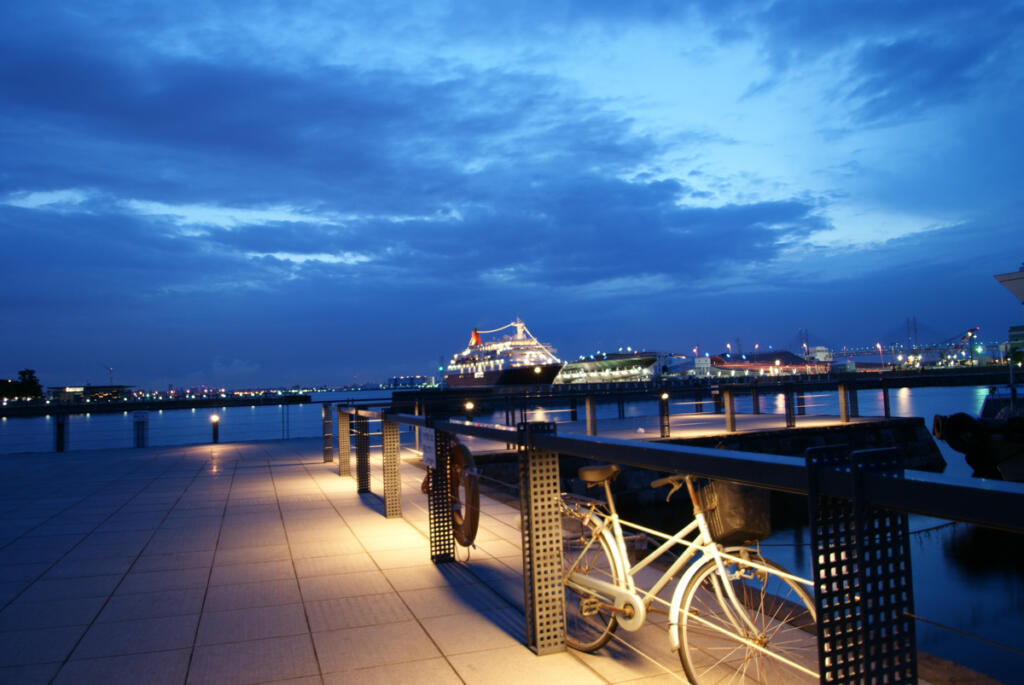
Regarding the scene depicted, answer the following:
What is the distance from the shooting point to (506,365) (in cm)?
8100

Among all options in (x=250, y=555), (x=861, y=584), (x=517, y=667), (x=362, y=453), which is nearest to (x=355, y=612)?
(x=517, y=667)

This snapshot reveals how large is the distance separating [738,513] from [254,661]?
2765 mm

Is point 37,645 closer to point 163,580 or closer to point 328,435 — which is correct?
point 163,580

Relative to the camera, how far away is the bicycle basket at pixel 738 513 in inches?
114

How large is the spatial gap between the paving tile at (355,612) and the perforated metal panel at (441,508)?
101 cm

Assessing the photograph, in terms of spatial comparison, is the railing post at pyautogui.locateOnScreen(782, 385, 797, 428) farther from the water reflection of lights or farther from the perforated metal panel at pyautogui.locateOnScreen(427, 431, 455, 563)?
the water reflection of lights

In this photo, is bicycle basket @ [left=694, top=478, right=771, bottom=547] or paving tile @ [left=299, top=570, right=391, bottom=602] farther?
paving tile @ [left=299, top=570, right=391, bottom=602]

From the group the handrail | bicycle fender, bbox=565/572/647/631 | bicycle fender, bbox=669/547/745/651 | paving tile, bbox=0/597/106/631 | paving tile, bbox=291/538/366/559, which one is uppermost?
the handrail

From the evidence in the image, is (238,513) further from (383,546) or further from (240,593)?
(240,593)

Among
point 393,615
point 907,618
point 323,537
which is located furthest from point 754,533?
point 323,537

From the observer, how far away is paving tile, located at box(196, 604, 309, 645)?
4207mm

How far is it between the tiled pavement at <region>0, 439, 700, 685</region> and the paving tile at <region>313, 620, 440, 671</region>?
12 millimetres

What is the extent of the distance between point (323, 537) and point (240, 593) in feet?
6.61

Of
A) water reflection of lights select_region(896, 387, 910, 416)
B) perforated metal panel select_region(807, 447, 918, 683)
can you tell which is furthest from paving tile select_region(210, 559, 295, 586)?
water reflection of lights select_region(896, 387, 910, 416)
